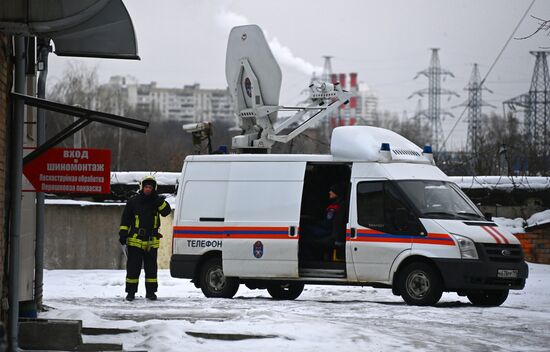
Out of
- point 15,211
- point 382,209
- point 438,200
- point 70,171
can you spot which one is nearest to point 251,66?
point 382,209

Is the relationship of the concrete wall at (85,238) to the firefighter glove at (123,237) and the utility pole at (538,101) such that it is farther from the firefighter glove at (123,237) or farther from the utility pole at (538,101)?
the utility pole at (538,101)

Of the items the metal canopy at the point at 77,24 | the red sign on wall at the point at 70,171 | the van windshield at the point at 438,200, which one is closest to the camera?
the metal canopy at the point at 77,24

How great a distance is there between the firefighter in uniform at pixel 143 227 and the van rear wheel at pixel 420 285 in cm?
373

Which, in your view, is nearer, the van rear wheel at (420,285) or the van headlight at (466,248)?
the van headlight at (466,248)

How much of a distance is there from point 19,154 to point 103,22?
75.1 inches

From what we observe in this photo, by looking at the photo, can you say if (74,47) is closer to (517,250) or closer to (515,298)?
(517,250)

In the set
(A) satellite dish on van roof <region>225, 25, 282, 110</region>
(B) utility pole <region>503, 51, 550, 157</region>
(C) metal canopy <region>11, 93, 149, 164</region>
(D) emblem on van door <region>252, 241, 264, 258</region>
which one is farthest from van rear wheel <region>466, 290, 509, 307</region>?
(B) utility pole <region>503, 51, 550, 157</region>

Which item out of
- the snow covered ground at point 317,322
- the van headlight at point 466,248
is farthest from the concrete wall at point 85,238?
the van headlight at point 466,248

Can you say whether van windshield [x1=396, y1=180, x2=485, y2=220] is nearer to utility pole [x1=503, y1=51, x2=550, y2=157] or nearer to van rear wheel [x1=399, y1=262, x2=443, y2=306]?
van rear wheel [x1=399, y1=262, x2=443, y2=306]

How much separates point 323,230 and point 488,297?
8.78 feet

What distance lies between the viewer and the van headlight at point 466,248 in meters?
16.1

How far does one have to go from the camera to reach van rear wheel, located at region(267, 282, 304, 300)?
18438 mm

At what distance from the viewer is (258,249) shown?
57.5 feet

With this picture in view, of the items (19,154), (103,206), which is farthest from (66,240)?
(19,154)
